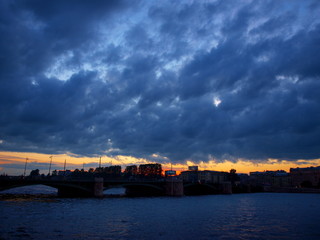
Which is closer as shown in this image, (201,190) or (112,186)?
(112,186)

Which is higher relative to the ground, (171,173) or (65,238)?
(171,173)

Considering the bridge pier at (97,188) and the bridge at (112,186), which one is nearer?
the bridge at (112,186)

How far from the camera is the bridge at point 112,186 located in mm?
68750

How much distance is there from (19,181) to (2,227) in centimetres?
4022

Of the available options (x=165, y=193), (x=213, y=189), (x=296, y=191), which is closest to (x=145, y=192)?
(x=165, y=193)

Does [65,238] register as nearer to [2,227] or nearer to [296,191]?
[2,227]

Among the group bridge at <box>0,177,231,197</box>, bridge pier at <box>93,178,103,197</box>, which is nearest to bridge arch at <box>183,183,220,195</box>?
bridge at <box>0,177,231,197</box>

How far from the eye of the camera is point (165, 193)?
113625 millimetres

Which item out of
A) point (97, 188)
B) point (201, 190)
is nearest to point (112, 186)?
point (97, 188)

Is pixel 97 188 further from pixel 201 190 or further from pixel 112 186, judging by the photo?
pixel 201 190

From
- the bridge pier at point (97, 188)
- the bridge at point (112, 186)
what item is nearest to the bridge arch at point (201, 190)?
the bridge at point (112, 186)

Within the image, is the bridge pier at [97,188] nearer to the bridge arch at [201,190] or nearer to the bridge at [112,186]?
the bridge at [112,186]

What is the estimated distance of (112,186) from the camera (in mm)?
87438

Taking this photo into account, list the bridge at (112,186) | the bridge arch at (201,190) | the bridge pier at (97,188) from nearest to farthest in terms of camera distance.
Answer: the bridge at (112,186) < the bridge pier at (97,188) < the bridge arch at (201,190)
